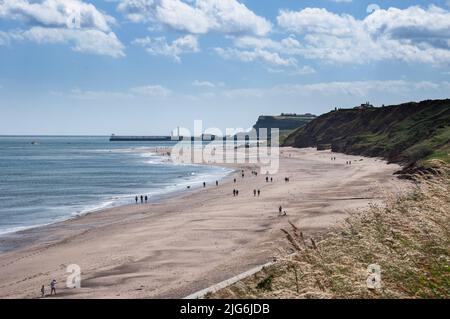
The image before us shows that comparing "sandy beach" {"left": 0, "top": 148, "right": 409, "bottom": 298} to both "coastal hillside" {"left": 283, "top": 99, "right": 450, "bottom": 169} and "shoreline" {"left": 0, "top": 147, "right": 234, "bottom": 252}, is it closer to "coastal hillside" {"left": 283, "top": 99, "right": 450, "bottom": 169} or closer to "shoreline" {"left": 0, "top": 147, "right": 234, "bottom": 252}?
"shoreline" {"left": 0, "top": 147, "right": 234, "bottom": 252}

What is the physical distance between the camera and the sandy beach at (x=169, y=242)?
2080 centimetres

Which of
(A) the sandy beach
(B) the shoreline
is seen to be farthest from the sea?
(A) the sandy beach

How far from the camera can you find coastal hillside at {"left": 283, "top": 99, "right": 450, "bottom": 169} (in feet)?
264

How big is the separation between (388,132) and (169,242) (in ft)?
321

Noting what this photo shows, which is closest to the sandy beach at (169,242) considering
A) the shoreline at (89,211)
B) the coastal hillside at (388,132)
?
the shoreline at (89,211)

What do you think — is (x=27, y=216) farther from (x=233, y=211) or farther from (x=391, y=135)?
(x=391, y=135)

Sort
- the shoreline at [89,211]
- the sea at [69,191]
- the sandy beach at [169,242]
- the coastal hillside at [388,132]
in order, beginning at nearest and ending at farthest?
the sandy beach at [169,242] < the shoreline at [89,211] < the sea at [69,191] < the coastal hillside at [388,132]

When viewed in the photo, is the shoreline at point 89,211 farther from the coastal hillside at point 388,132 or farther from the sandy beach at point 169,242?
the coastal hillside at point 388,132

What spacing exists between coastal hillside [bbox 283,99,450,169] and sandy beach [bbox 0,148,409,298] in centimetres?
2037

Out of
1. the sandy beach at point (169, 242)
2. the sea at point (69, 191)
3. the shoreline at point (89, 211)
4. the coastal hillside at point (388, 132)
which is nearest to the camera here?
the sandy beach at point (169, 242)

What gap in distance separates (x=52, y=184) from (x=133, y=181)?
11.3 metres

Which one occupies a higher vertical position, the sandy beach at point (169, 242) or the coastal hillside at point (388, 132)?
the coastal hillside at point (388, 132)

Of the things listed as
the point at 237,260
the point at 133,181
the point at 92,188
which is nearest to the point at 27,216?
the point at 92,188

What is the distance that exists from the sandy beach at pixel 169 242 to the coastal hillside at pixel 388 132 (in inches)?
802
